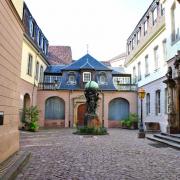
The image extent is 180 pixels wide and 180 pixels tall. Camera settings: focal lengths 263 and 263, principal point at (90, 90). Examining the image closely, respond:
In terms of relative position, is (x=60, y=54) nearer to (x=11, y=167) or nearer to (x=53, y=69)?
(x=53, y=69)

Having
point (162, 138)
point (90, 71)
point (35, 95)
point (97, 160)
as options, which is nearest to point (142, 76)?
point (90, 71)

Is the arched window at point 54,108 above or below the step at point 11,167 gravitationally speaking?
above

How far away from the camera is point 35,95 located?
2653 centimetres

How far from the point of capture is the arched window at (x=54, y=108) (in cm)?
2786

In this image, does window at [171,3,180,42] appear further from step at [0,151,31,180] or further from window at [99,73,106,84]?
window at [99,73,106,84]

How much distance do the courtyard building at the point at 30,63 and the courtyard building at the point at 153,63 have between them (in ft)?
33.4

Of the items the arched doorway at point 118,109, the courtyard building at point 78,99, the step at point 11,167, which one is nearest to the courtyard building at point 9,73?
the step at point 11,167

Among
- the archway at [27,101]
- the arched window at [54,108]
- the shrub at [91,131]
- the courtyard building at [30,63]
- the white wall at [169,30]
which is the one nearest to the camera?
the white wall at [169,30]

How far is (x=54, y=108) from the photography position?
28.0m

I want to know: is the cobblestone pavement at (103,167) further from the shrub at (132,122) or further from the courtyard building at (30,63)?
the shrub at (132,122)

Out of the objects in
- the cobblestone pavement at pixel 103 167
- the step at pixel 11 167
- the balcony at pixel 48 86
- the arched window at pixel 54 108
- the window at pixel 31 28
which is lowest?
the cobblestone pavement at pixel 103 167

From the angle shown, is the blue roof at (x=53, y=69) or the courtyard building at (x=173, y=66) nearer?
the courtyard building at (x=173, y=66)

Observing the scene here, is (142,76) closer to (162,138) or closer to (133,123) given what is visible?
(133,123)

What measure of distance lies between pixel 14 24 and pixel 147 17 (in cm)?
1865
